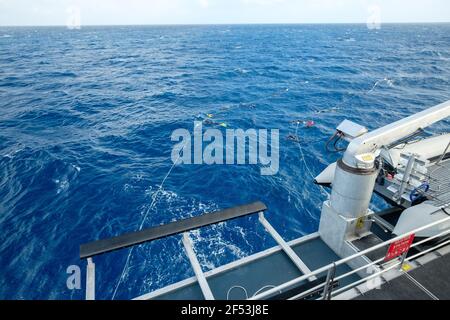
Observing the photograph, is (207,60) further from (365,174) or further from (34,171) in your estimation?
(365,174)

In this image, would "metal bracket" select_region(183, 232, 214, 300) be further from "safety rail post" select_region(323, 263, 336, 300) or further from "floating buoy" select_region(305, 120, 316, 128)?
"floating buoy" select_region(305, 120, 316, 128)

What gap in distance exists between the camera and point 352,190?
662cm

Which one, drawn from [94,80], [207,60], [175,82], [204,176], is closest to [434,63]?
[207,60]

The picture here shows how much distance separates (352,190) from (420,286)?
2355mm

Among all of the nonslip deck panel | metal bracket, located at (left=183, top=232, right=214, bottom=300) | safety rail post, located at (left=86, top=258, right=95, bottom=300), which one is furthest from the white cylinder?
safety rail post, located at (left=86, top=258, right=95, bottom=300)

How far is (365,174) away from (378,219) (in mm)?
2787

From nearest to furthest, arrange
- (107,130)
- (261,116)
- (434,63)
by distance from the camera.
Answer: (107,130)
(261,116)
(434,63)

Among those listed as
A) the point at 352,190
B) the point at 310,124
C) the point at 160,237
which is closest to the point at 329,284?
the point at 352,190

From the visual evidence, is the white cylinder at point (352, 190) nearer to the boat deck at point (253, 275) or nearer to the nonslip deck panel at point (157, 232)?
the boat deck at point (253, 275)

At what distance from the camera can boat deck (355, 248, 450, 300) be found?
17.8ft

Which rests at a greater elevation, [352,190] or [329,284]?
[352,190]

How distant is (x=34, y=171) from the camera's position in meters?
19.9

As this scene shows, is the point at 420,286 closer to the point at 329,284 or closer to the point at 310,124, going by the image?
the point at 329,284

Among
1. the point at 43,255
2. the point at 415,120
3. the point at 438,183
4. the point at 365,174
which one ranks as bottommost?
the point at 43,255
